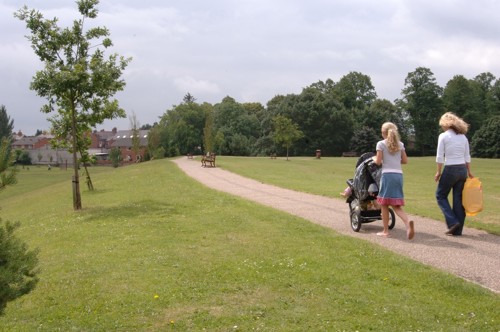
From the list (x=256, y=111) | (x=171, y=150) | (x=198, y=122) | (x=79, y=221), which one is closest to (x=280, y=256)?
(x=79, y=221)

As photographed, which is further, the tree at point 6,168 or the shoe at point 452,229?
the shoe at point 452,229

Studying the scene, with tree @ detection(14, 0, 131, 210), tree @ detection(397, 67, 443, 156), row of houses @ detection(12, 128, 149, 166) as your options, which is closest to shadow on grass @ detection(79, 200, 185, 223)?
tree @ detection(14, 0, 131, 210)

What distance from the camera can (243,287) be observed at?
6090mm

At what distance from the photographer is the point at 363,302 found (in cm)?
540

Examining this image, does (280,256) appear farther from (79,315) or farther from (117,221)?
(117,221)

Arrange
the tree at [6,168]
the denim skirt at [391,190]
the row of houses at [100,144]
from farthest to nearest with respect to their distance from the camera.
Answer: the row of houses at [100,144], the denim skirt at [391,190], the tree at [6,168]

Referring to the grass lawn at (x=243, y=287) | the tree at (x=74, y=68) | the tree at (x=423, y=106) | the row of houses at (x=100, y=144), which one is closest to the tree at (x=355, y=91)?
the tree at (x=423, y=106)

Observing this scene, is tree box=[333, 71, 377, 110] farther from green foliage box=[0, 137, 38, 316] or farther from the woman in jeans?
green foliage box=[0, 137, 38, 316]

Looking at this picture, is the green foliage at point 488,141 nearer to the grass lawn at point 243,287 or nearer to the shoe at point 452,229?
the shoe at point 452,229

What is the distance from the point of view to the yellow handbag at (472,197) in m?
8.66

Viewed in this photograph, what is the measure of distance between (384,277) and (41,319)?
3974mm

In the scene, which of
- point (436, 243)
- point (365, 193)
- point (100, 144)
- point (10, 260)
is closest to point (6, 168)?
point (10, 260)

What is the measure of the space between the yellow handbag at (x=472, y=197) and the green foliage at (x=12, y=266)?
276 inches

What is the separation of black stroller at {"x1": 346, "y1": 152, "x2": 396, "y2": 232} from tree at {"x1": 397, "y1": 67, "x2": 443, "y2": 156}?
77103 mm
